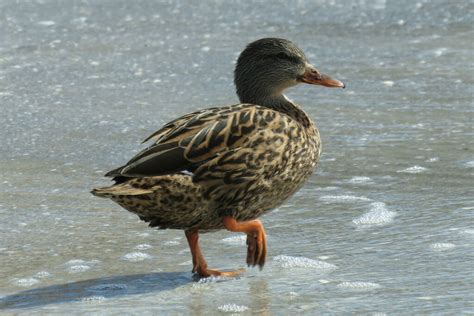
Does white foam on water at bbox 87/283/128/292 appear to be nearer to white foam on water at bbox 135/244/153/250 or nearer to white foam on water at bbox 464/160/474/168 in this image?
white foam on water at bbox 135/244/153/250

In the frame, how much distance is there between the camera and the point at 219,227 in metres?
5.55

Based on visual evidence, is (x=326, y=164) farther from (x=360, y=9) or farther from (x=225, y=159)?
(x=360, y=9)

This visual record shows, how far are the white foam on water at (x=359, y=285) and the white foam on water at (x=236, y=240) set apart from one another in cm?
100

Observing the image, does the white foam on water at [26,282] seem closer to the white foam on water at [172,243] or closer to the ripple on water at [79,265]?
the ripple on water at [79,265]

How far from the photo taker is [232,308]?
15.9 ft

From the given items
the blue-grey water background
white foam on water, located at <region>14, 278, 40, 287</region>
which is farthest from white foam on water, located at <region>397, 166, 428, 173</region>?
white foam on water, located at <region>14, 278, 40, 287</region>

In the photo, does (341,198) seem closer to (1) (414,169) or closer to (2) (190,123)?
(1) (414,169)

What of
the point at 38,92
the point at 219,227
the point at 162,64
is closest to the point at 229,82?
the point at 162,64

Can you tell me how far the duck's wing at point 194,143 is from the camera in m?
5.29

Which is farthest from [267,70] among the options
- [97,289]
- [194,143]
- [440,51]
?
[440,51]

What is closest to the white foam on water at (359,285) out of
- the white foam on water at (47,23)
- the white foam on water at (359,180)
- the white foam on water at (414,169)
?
the white foam on water at (359,180)

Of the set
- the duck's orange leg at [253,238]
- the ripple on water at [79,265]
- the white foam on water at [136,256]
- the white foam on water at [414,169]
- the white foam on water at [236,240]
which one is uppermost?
the duck's orange leg at [253,238]

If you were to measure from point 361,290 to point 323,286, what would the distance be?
0.60 feet

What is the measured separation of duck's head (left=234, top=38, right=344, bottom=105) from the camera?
612 centimetres
